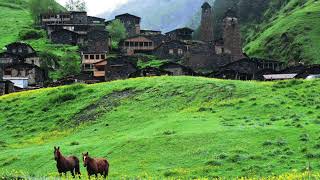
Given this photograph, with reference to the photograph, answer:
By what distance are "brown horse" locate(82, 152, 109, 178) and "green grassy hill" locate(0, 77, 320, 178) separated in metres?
2.72

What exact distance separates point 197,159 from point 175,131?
764 cm

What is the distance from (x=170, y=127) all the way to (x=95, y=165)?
15.7 m

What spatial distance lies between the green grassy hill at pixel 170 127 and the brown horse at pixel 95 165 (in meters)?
2.72

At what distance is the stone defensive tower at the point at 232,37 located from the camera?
12438cm

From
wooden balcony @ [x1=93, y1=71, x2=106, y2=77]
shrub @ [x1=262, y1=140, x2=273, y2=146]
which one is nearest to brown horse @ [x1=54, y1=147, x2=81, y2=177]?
shrub @ [x1=262, y1=140, x2=273, y2=146]

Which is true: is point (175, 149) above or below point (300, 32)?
below

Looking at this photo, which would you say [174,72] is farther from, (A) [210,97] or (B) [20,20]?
(B) [20,20]

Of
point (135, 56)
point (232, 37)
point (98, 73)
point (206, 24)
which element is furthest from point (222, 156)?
point (206, 24)

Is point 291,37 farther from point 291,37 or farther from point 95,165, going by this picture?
point 95,165

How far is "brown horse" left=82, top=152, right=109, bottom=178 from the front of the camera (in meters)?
28.9

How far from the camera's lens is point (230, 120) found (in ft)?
148

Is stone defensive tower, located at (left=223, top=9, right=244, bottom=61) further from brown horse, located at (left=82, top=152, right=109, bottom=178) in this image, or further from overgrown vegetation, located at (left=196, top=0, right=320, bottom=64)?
brown horse, located at (left=82, top=152, right=109, bottom=178)

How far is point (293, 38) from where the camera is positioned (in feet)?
470

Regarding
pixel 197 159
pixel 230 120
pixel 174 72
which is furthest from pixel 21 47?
pixel 197 159
